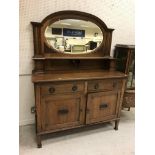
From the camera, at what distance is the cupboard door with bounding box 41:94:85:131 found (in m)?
1.85

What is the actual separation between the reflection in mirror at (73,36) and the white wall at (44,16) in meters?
0.18

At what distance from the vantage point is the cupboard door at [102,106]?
2.06 m

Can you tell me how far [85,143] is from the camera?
2031 millimetres

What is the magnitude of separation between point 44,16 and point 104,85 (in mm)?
1150

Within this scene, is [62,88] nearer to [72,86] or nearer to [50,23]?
[72,86]

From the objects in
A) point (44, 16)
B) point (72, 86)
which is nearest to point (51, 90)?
point (72, 86)

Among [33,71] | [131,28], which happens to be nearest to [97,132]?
[33,71]

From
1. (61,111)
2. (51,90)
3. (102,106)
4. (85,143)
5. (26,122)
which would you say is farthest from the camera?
(26,122)

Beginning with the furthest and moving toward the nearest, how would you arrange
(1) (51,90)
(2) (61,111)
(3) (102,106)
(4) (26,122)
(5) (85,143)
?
1. (4) (26,122)
2. (3) (102,106)
3. (5) (85,143)
4. (2) (61,111)
5. (1) (51,90)

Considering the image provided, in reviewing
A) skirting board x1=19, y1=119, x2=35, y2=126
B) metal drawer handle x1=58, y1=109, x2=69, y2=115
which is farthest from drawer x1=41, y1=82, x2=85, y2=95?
skirting board x1=19, y1=119, x2=35, y2=126

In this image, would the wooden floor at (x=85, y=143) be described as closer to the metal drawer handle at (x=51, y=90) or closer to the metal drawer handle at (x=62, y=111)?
the metal drawer handle at (x=62, y=111)
